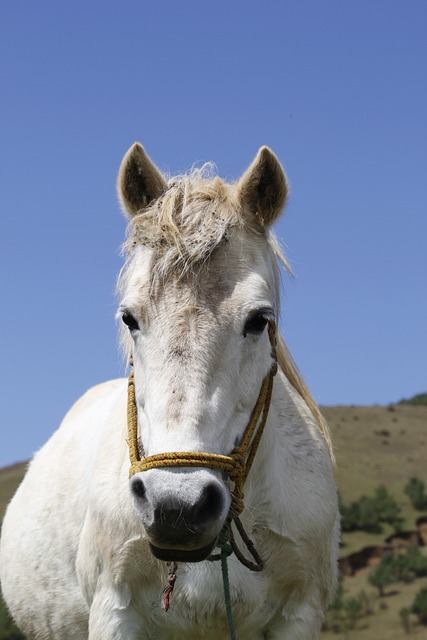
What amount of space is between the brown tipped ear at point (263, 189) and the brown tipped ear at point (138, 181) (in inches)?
16.2

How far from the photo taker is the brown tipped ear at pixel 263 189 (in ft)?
13.9

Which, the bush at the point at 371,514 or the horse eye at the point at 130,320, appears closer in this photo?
the horse eye at the point at 130,320

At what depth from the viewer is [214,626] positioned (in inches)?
170

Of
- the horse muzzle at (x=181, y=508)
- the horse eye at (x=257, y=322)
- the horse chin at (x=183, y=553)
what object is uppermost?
the horse eye at (x=257, y=322)

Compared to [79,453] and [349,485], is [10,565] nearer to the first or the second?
[79,453]

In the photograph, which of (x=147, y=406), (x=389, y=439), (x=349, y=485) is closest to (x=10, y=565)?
(x=147, y=406)

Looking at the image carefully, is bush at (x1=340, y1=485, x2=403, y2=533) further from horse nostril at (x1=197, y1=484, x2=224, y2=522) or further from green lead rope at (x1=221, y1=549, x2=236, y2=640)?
horse nostril at (x1=197, y1=484, x2=224, y2=522)

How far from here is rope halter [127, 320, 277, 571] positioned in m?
3.33

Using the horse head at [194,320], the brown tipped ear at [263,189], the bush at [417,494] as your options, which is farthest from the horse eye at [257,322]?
the bush at [417,494]

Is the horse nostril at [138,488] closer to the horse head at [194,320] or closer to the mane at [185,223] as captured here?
the horse head at [194,320]

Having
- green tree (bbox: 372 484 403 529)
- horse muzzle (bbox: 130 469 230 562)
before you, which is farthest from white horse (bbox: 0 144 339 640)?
green tree (bbox: 372 484 403 529)

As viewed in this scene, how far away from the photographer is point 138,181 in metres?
4.32

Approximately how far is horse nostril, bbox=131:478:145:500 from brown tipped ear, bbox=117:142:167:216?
145 centimetres

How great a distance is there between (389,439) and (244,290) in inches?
2638
